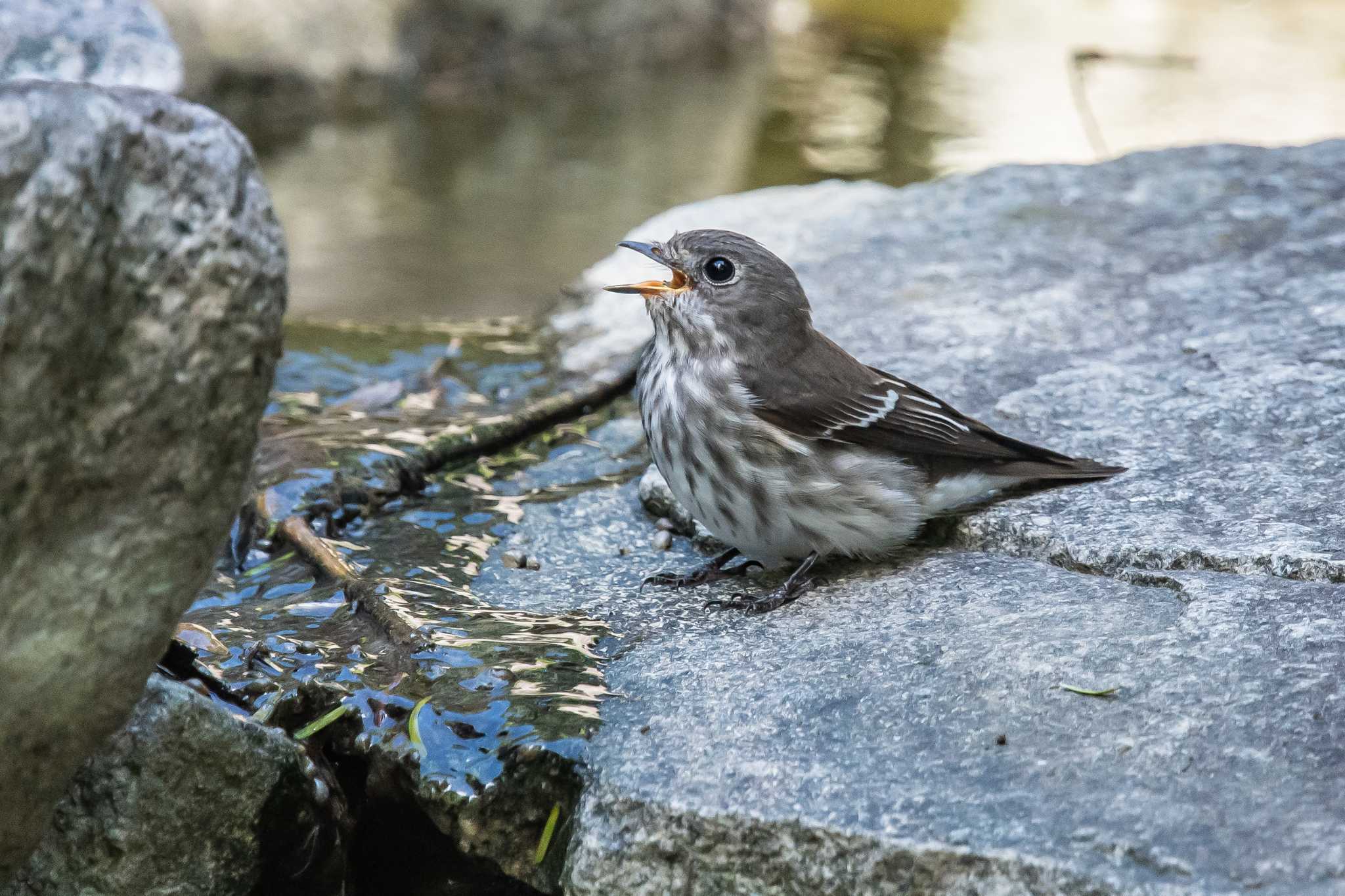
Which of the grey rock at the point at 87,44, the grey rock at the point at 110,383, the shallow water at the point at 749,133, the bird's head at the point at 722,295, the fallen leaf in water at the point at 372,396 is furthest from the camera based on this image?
the shallow water at the point at 749,133

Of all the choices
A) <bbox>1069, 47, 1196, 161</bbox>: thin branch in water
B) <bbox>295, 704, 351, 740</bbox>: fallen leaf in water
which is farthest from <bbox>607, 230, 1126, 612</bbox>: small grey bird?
<bbox>1069, 47, 1196, 161</bbox>: thin branch in water

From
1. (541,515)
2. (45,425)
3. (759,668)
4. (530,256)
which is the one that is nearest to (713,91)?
(530,256)

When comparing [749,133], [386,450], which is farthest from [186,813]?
[749,133]

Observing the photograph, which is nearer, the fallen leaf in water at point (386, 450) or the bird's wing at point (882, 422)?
the bird's wing at point (882, 422)

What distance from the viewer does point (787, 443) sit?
12.6 feet

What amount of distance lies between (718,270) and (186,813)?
2030 mm

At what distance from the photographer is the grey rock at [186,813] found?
2873mm

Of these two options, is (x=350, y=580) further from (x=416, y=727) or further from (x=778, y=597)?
(x=778, y=597)

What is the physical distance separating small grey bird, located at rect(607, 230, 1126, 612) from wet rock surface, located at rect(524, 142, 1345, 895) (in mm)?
108

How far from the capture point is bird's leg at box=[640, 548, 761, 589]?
392 cm

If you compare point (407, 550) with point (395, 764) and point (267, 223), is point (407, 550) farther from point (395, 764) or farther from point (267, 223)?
point (267, 223)

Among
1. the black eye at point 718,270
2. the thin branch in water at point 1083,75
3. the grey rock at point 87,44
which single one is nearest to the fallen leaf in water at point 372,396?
the grey rock at point 87,44

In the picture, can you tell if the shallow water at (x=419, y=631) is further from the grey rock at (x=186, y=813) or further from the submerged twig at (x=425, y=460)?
the grey rock at (x=186, y=813)

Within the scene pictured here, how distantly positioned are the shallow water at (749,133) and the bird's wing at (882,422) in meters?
3.08
